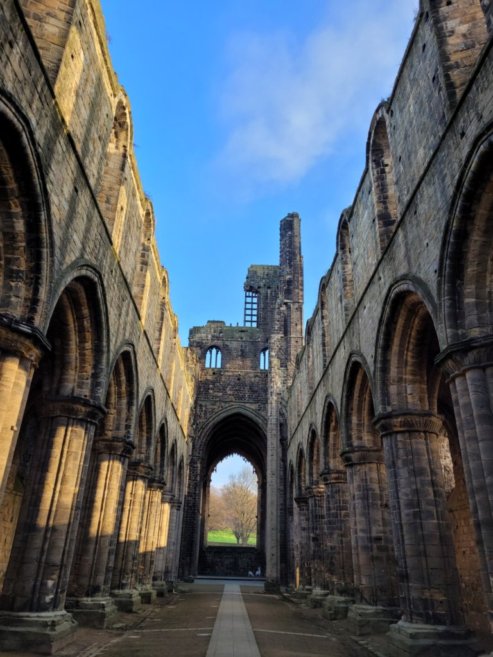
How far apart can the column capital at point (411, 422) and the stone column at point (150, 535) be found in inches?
396

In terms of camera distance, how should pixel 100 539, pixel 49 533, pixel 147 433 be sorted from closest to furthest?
1. pixel 49 533
2. pixel 100 539
3. pixel 147 433

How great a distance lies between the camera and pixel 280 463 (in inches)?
1009

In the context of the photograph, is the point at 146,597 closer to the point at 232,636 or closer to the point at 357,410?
the point at 232,636

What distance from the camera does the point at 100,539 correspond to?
10156 mm

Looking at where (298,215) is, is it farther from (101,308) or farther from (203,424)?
(101,308)

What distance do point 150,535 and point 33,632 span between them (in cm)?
1024

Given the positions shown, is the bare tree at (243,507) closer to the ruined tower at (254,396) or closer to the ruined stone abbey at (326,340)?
the ruined tower at (254,396)

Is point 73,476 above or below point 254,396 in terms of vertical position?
below

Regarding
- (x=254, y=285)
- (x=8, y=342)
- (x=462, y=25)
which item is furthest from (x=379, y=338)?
(x=254, y=285)

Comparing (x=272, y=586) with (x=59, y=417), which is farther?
(x=272, y=586)

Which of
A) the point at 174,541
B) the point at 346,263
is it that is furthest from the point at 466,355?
the point at 174,541

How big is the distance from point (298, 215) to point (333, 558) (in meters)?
25.2

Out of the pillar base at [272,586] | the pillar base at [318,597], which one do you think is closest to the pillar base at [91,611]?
the pillar base at [318,597]

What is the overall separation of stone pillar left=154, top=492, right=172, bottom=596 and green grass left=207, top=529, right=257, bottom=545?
43.3 meters
